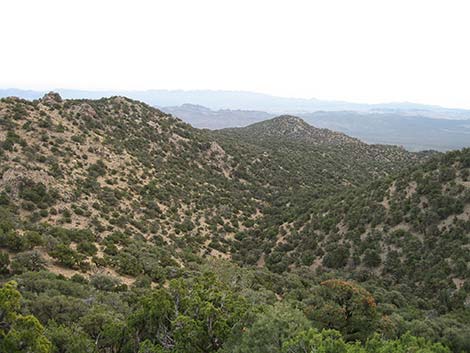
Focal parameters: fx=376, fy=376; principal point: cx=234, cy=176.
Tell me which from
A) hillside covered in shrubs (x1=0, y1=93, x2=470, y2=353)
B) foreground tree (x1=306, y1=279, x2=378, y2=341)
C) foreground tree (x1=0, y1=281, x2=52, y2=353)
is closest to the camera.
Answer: foreground tree (x1=0, y1=281, x2=52, y2=353)

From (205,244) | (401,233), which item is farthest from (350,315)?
(205,244)

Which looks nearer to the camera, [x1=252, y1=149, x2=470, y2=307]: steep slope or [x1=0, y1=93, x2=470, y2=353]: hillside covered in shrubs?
[x1=0, y1=93, x2=470, y2=353]: hillside covered in shrubs

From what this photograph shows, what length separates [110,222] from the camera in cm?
2930

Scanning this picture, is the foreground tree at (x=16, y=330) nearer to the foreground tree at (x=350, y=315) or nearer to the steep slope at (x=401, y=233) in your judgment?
the foreground tree at (x=350, y=315)

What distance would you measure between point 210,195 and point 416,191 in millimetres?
21389

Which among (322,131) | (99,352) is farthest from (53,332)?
(322,131)

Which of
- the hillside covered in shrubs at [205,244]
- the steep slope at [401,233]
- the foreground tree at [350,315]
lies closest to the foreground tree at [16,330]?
the hillside covered in shrubs at [205,244]

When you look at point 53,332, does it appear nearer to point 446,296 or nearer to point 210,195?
point 446,296

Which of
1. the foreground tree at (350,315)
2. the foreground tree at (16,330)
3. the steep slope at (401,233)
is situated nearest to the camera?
the foreground tree at (16,330)

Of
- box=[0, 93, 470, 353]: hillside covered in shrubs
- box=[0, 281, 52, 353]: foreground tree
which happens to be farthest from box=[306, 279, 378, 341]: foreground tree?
box=[0, 281, 52, 353]: foreground tree

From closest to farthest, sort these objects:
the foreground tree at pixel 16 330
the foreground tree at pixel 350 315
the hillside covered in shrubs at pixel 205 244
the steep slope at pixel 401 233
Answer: the foreground tree at pixel 16 330, the hillside covered in shrubs at pixel 205 244, the foreground tree at pixel 350 315, the steep slope at pixel 401 233

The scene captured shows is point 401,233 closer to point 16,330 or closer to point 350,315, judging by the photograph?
point 350,315

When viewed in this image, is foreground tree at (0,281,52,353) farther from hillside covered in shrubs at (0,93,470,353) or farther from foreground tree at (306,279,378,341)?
foreground tree at (306,279,378,341)

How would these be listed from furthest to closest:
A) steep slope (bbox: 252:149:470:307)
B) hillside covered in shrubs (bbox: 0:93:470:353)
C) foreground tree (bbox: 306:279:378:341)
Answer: steep slope (bbox: 252:149:470:307)
foreground tree (bbox: 306:279:378:341)
hillside covered in shrubs (bbox: 0:93:470:353)
